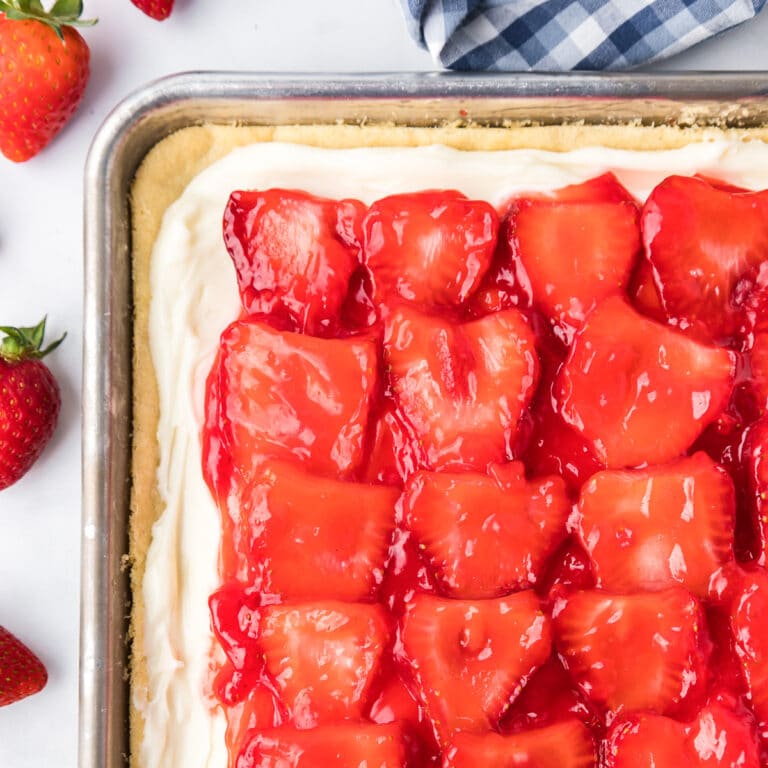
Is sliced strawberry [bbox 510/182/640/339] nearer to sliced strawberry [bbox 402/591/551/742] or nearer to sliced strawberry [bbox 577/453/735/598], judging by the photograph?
sliced strawberry [bbox 577/453/735/598]

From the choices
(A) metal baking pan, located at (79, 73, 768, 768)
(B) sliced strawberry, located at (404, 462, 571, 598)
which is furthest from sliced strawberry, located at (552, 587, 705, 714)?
(A) metal baking pan, located at (79, 73, 768, 768)

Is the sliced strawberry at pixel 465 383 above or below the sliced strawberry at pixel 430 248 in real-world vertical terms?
below

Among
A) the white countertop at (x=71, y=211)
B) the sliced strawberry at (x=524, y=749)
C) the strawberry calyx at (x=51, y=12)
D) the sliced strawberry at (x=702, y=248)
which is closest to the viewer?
the sliced strawberry at (x=524, y=749)

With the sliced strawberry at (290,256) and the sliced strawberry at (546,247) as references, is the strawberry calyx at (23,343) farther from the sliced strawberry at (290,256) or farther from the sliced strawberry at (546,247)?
the sliced strawberry at (546,247)

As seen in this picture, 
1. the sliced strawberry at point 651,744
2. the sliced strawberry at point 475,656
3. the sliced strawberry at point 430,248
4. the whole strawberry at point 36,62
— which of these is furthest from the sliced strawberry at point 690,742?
the whole strawberry at point 36,62

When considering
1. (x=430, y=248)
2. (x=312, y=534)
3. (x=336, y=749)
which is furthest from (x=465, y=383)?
(x=336, y=749)

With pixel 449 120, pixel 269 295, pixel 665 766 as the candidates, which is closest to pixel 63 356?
pixel 269 295
